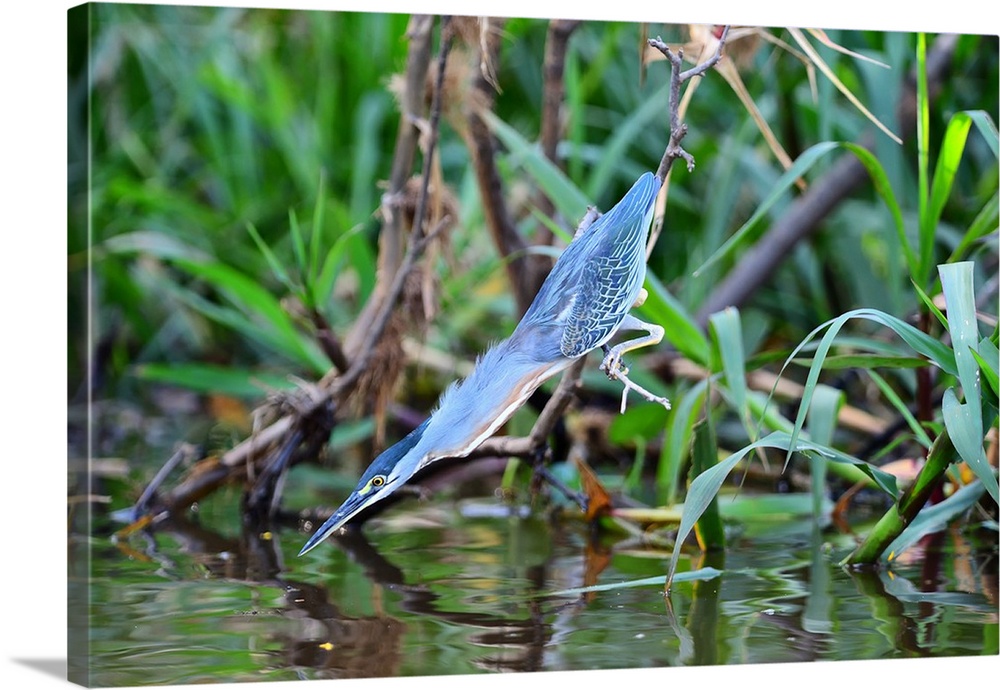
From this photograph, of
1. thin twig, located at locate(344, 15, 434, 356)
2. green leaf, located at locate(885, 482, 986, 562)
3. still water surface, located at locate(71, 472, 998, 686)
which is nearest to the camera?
still water surface, located at locate(71, 472, 998, 686)

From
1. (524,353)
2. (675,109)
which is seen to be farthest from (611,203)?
(524,353)

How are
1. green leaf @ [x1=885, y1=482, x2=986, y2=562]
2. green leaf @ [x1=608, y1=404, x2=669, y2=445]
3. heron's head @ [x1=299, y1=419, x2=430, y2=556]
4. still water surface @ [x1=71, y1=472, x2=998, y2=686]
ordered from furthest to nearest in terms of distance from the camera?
green leaf @ [x1=608, y1=404, x2=669, y2=445]
green leaf @ [x1=885, y1=482, x2=986, y2=562]
heron's head @ [x1=299, y1=419, x2=430, y2=556]
still water surface @ [x1=71, y1=472, x2=998, y2=686]

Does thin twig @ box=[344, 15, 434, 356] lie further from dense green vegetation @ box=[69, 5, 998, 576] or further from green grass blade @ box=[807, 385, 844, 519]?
green grass blade @ box=[807, 385, 844, 519]

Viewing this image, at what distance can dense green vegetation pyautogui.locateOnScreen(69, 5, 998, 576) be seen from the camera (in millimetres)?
2527

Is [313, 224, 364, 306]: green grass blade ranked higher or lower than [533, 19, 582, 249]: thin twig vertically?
lower

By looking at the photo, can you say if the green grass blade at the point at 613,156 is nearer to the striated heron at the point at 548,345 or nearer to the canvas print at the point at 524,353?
the canvas print at the point at 524,353

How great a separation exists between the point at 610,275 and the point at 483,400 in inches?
11.4

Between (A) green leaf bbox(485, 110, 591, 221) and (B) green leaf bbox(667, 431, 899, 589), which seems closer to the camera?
(B) green leaf bbox(667, 431, 899, 589)

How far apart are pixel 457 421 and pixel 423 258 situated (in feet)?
2.68

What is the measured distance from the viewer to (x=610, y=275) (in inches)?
87.8

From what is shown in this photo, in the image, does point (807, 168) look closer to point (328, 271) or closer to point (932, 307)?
point (932, 307)

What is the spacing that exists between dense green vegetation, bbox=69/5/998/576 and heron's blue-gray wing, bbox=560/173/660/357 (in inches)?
8.3

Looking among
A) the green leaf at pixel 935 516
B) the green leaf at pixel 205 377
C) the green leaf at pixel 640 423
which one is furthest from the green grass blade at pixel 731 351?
the green leaf at pixel 205 377

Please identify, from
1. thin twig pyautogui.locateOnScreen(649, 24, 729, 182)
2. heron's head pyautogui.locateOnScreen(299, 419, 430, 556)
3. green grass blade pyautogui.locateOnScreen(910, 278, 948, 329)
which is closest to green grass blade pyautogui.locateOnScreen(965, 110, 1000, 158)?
green grass blade pyautogui.locateOnScreen(910, 278, 948, 329)
